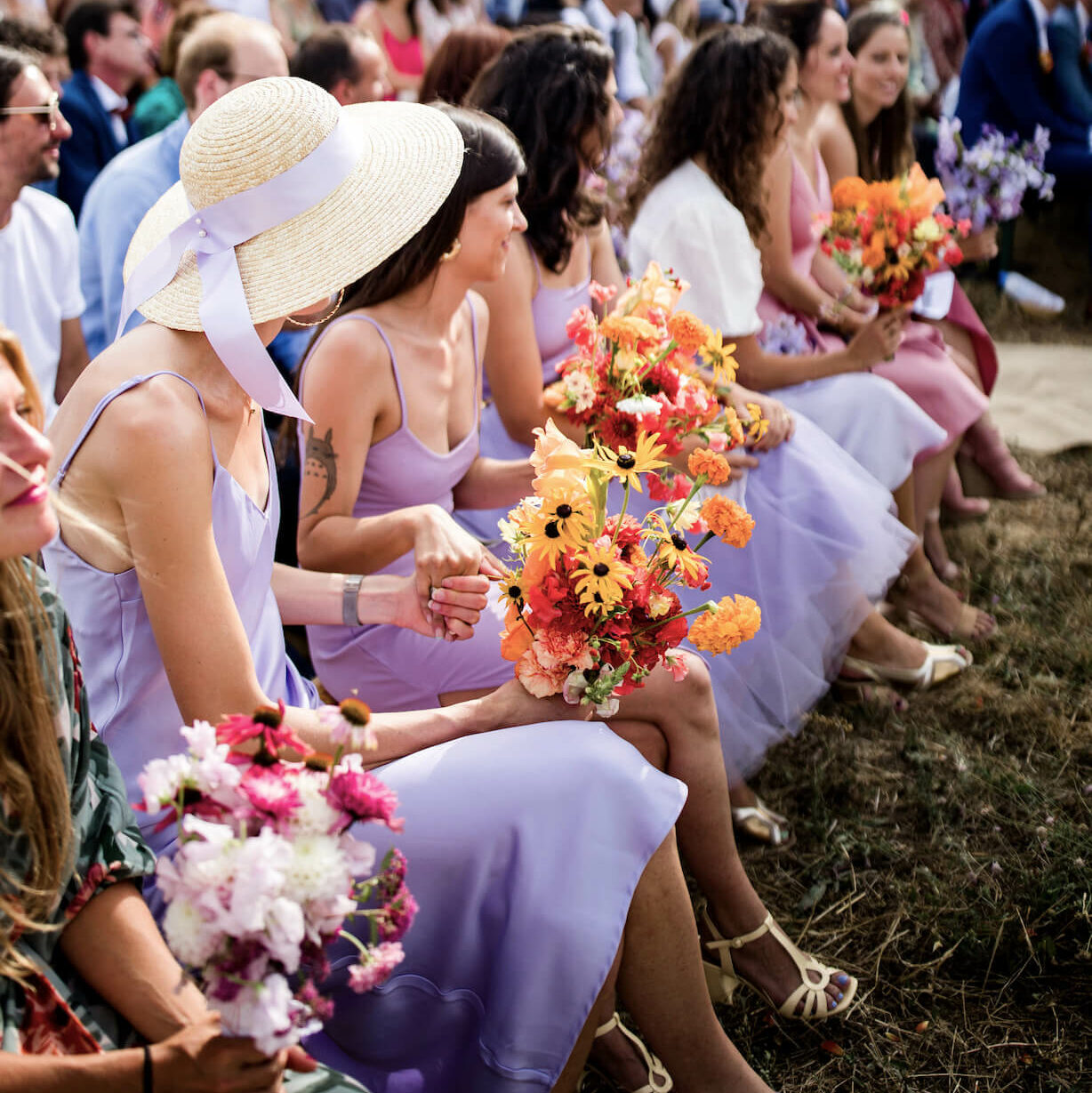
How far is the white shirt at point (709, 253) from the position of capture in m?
3.46

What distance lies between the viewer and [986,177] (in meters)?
4.41

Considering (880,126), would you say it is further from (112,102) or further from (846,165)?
(112,102)

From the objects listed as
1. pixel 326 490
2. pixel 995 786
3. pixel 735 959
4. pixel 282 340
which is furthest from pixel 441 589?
pixel 282 340

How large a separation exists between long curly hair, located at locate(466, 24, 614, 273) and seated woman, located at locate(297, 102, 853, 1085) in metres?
0.64

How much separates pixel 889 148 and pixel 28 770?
15.1 ft

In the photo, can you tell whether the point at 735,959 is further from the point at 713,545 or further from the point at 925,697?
the point at 925,697

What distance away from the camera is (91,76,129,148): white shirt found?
210 inches

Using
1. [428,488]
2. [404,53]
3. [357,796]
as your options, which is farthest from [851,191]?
[404,53]

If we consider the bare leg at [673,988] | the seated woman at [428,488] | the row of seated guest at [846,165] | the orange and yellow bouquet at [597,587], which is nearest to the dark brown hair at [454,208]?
the seated woman at [428,488]

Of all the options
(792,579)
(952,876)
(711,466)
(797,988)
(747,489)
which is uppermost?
(711,466)

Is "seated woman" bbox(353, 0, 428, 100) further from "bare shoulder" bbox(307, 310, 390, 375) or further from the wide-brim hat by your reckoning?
the wide-brim hat

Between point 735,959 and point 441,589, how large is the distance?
3.28ft

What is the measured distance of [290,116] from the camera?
1.84 m

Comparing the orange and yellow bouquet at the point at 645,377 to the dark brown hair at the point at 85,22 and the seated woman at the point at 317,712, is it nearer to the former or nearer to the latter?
the seated woman at the point at 317,712
